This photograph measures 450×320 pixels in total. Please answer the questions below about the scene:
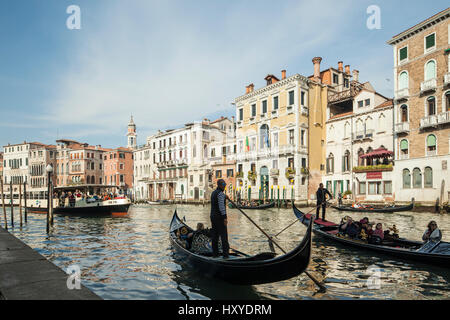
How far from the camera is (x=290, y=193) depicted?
1156 inches

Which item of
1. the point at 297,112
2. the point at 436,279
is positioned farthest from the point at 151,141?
the point at 436,279

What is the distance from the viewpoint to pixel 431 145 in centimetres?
2181

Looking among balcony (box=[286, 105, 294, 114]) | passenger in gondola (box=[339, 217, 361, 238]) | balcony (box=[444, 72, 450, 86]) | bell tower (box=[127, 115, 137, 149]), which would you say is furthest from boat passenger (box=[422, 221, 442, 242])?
bell tower (box=[127, 115, 137, 149])

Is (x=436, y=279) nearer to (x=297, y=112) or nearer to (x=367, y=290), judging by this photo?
(x=367, y=290)

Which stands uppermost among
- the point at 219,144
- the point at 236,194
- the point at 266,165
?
the point at 219,144

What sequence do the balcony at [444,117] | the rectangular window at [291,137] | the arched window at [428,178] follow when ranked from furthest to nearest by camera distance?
the rectangular window at [291,137] → the arched window at [428,178] → the balcony at [444,117]

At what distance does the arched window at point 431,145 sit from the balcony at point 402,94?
3.28m

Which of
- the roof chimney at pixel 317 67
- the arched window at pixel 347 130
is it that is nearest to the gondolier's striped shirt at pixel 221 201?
the arched window at pixel 347 130

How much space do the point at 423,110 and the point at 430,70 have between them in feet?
8.62

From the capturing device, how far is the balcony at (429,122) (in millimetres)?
21391

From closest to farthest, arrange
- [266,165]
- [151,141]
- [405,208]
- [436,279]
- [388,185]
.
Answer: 1. [436,279]
2. [405,208]
3. [388,185]
4. [266,165]
5. [151,141]

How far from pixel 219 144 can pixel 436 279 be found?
3320 centimetres

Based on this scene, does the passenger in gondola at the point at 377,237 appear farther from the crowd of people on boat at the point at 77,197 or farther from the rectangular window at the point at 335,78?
the rectangular window at the point at 335,78
